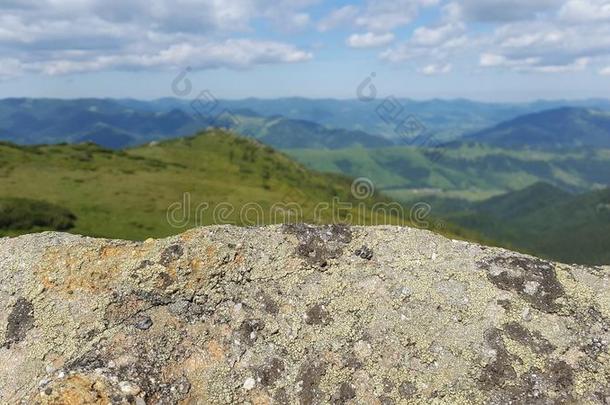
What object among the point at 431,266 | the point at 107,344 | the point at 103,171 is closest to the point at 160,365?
the point at 107,344

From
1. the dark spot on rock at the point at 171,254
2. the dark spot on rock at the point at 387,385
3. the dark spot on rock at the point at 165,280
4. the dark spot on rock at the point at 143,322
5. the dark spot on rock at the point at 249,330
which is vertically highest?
the dark spot on rock at the point at 171,254

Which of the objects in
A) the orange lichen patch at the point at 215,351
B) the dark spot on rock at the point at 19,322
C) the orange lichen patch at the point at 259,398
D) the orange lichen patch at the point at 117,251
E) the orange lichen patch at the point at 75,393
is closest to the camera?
the orange lichen patch at the point at 75,393

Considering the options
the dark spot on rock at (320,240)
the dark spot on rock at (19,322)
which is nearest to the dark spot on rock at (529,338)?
the dark spot on rock at (320,240)

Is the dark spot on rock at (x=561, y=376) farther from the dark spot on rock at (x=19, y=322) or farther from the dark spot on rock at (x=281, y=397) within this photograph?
the dark spot on rock at (x=19, y=322)

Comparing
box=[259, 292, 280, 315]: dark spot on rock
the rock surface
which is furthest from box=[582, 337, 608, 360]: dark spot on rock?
box=[259, 292, 280, 315]: dark spot on rock

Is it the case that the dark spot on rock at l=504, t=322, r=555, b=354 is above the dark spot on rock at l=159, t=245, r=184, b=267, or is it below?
below

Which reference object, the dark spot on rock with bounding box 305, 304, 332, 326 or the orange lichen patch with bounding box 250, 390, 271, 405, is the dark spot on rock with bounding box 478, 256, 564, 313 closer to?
the dark spot on rock with bounding box 305, 304, 332, 326

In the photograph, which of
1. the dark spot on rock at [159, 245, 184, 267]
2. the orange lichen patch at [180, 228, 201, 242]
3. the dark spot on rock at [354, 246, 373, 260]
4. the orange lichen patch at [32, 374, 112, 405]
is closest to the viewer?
the orange lichen patch at [32, 374, 112, 405]
